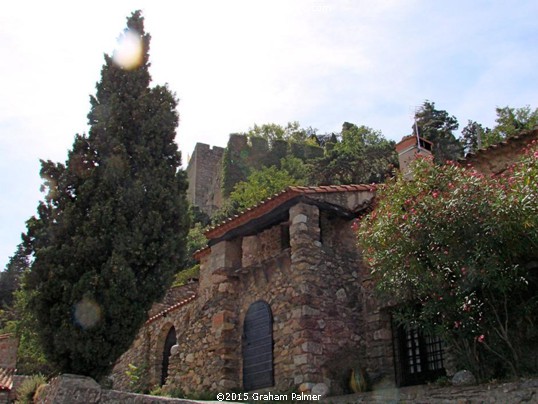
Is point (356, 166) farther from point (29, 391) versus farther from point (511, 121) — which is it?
point (29, 391)

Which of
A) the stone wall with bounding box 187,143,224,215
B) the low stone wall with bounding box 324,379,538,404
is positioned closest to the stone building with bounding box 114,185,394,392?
the low stone wall with bounding box 324,379,538,404

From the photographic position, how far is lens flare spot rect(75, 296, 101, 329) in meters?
10.0

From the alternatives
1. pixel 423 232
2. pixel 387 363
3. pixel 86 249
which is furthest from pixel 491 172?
pixel 86 249

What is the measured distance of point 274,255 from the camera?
43.9 feet

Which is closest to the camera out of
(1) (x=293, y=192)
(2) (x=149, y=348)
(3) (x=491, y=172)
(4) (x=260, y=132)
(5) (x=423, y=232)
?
(5) (x=423, y=232)

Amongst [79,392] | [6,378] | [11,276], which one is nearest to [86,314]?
[79,392]

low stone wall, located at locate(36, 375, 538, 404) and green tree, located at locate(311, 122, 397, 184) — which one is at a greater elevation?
green tree, located at locate(311, 122, 397, 184)

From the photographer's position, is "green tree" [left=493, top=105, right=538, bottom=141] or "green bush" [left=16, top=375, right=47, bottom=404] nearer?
"green bush" [left=16, top=375, right=47, bottom=404]

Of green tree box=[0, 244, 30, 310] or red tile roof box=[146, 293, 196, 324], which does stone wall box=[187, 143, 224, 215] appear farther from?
red tile roof box=[146, 293, 196, 324]

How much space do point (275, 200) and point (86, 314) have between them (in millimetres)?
5047

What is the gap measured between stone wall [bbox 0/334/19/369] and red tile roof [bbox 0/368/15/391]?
24.1 inches

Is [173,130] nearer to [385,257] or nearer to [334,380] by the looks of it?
[385,257]

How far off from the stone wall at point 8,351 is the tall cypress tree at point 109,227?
10.4m

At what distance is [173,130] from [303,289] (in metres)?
4.35
